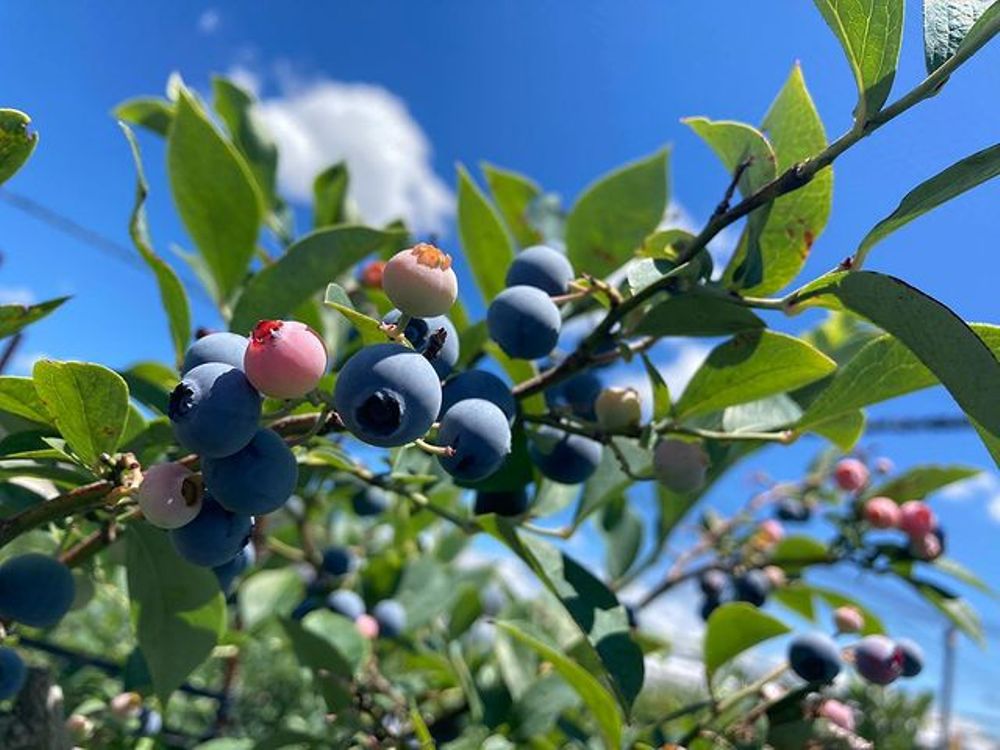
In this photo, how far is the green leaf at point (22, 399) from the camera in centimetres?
63

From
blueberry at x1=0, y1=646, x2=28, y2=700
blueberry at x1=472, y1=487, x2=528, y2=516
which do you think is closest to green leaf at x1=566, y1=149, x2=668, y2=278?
blueberry at x1=472, y1=487, x2=528, y2=516

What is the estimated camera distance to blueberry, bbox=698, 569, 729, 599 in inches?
61.2

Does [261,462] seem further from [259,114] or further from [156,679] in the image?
[259,114]

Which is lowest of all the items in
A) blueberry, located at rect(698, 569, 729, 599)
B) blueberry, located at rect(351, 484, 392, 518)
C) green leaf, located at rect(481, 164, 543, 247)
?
blueberry, located at rect(698, 569, 729, 599)

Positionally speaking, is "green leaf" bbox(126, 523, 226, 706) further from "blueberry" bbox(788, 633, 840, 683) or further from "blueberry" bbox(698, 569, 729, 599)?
"blueberry" bbox(698, 569, 729, 599)

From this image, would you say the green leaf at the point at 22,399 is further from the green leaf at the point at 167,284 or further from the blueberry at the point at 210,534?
the green leaf at the point at 167,284

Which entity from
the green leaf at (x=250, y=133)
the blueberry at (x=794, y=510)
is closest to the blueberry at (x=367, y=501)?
the green leaf at (x=250, y=133)

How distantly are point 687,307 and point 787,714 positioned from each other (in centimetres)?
59

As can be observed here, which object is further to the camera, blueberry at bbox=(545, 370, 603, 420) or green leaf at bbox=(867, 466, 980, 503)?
green leaf at bbox=(867, 466, 980, 503)

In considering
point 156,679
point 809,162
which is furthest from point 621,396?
point 156,679

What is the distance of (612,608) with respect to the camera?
0.87 metres

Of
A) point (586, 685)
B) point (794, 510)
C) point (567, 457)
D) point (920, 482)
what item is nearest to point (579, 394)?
point (567, 457)

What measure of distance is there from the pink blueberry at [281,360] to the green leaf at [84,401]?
0.37ft

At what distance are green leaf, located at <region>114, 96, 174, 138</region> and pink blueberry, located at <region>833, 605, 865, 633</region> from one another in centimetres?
125
